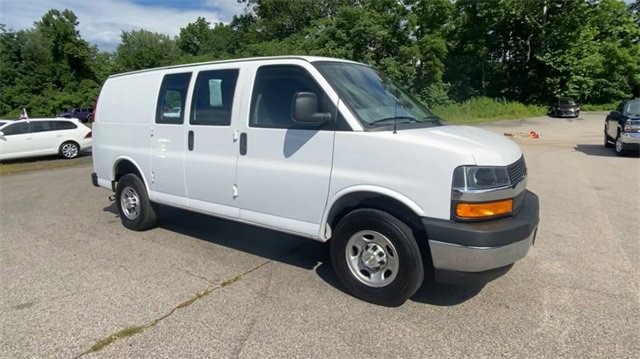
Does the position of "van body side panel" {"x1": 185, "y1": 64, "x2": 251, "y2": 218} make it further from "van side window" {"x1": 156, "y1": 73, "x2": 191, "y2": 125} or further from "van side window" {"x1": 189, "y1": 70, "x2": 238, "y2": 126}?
"van side window" {"x1": 156, "y1": 73, "x2": 191, "y2": 125}

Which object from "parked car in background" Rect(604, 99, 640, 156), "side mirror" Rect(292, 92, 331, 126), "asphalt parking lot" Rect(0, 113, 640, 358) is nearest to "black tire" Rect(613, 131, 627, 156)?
"parked car in background" Rect(604, 99, 640, 156)

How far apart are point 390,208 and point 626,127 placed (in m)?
11.6

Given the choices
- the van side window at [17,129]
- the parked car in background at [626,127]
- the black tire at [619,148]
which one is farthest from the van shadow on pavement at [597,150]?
the van side window at [17,129]

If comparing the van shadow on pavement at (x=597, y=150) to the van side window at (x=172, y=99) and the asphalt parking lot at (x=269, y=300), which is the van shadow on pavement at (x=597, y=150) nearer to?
the asphalt parking lot at (x=269, y=300)

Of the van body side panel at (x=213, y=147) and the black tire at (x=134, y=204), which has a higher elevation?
the van body side panel at (x=213, y=147)

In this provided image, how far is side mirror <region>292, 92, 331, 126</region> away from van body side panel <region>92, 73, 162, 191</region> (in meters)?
2.53

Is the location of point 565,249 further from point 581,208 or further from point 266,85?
point 266,85

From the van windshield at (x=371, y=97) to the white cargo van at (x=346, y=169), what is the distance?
0.05 feet

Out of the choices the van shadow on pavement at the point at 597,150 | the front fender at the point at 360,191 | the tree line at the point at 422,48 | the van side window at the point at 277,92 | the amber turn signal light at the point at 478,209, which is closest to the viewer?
the amber turn signal light at the point at 478,209

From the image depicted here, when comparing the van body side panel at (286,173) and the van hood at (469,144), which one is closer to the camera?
the van hood at (469,144)

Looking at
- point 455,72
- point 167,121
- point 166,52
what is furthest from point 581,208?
point 166,52

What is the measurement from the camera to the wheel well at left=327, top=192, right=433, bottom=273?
347 cm

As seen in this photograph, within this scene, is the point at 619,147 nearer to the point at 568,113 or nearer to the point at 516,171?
the point at 516,171

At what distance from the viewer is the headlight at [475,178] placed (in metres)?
3.18
